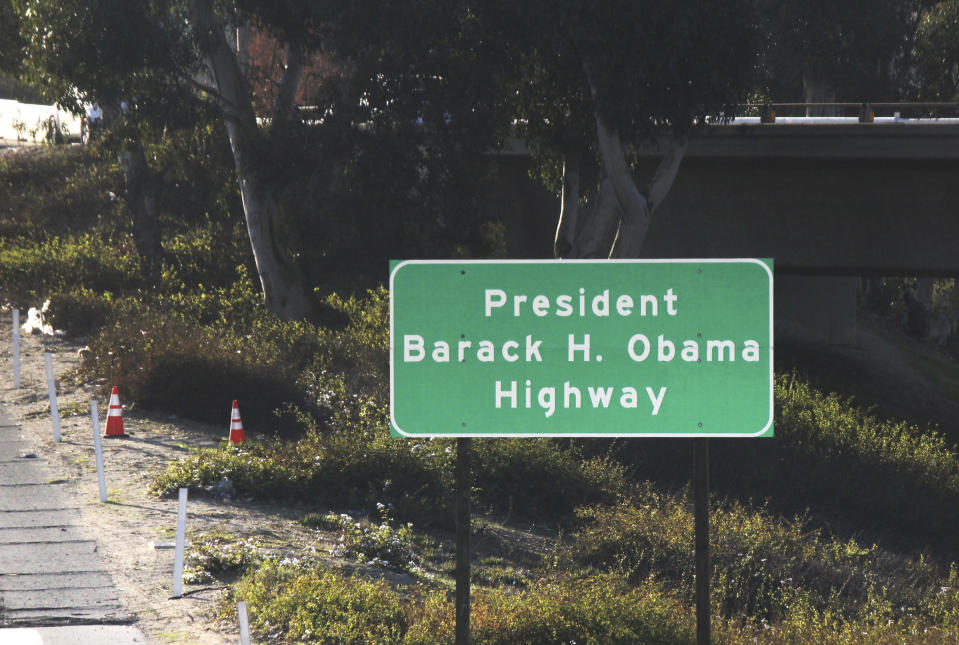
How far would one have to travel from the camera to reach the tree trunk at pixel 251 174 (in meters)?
23.5

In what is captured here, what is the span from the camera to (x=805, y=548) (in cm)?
1326

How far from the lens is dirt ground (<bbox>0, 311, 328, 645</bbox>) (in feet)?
27.3

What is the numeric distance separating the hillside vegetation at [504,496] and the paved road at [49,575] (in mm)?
983

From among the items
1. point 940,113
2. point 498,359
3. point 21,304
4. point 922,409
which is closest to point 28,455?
point 498,359

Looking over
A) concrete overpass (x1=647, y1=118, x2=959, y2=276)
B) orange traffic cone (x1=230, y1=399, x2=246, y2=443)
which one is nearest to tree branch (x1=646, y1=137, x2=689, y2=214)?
concrete overpass (x1=647, y1=118, x2=959, y2=276)

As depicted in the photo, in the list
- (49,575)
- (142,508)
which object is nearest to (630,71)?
(142,508)

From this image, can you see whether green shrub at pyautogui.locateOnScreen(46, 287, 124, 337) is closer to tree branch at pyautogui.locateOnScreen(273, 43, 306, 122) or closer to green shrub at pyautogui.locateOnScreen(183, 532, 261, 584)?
tree branch at pyautogui.locateOnScreen(273, 43, 306, 122)

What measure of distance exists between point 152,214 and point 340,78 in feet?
29.8

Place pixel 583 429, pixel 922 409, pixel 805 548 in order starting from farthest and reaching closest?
pixel 922 409 < pixel 805 548 < pixel 583 429

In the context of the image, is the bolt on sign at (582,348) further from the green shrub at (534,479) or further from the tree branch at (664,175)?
the tree branch at (664,175)

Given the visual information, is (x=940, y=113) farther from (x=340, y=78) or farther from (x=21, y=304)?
(x=21, y=304)

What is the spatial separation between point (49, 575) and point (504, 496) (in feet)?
22.7

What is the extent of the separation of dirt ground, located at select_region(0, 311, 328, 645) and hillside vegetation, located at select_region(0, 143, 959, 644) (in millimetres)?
325

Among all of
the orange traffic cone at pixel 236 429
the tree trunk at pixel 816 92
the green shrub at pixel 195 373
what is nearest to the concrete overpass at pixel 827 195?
the green shrub at pixel 195 373
